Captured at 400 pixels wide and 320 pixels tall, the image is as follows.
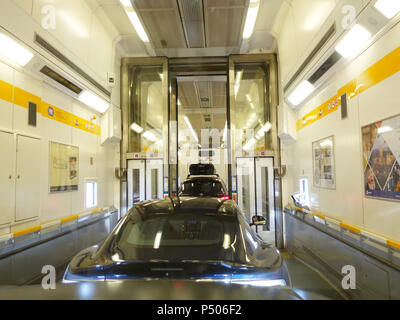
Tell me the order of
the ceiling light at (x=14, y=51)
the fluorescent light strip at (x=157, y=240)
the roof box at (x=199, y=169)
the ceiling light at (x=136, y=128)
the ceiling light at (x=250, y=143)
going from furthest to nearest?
the roof box at (x=199, y=169) < the ceiling light at (x=250, y=143) < the ceiling light at (x=136, y=128) < the ceiling light at (x=14, y=51) < the fluorescent light strip at (x=157, y=240)

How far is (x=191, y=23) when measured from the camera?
5.51 m

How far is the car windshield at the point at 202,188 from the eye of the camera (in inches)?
263

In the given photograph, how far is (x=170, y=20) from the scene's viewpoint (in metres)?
5.38

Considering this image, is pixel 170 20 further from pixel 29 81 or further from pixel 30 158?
pixel 30 158

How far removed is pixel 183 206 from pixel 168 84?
5.78 meters

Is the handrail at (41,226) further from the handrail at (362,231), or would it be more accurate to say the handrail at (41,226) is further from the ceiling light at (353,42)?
the ceiling light at (353,42)

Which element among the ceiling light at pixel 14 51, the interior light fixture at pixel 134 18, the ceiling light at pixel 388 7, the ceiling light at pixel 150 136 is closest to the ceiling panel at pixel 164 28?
the interior light fixture at pixel 134 18

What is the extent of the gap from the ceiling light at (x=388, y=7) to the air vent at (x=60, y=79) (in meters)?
4.10

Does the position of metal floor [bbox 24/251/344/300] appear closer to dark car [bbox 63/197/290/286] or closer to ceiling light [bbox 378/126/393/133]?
dark car [bbox 63/197/290/286]

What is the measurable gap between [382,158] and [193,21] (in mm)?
4410

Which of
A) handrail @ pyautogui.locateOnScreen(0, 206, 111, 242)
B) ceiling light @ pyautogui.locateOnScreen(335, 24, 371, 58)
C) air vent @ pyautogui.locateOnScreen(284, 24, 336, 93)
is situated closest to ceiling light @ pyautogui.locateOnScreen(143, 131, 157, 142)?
handrail @ pyautogui.locateOnScreen(0, 206, 111, 242)

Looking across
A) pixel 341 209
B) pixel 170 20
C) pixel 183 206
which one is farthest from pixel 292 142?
pixel 183 206

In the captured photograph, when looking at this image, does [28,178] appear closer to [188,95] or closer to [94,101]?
[94,101]

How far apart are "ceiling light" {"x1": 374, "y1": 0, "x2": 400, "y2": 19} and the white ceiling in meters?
2.66
